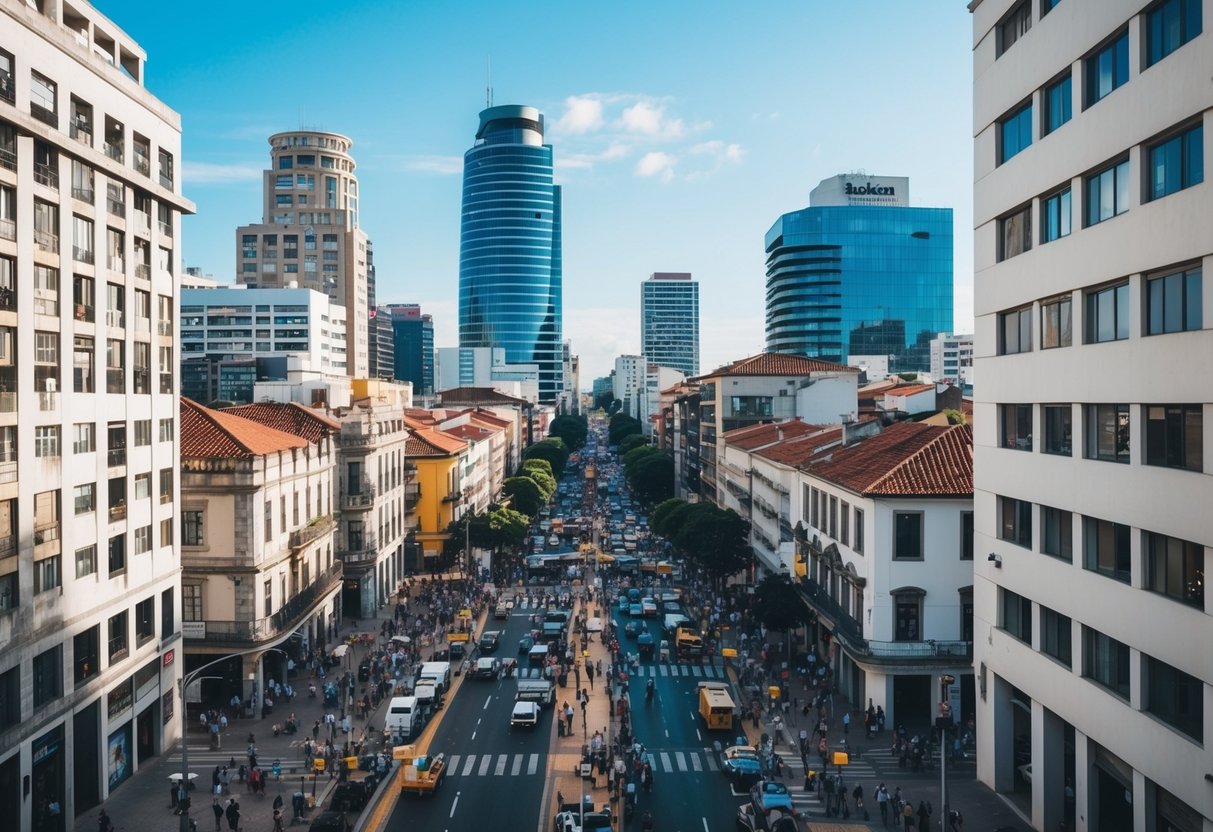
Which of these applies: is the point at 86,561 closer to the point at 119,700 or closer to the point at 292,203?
the point at 119,700

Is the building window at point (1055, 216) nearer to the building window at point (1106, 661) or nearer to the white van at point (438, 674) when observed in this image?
the building window at point (1106, 661)

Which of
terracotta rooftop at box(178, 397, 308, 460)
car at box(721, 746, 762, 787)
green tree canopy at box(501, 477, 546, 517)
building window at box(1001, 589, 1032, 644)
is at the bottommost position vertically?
car at box(721, 746, 762, 787)

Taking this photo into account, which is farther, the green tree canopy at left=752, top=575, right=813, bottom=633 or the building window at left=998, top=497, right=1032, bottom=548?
the green tree canopy at left=752, top=575, right=813, bottom=633

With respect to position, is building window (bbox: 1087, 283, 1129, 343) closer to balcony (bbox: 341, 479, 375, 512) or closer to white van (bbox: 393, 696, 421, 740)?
white van (bbox: 393, 696, 421, 740)

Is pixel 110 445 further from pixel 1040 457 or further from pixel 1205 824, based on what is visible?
pixel 1205 824

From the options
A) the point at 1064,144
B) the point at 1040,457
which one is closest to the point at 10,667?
the point at 1040,457

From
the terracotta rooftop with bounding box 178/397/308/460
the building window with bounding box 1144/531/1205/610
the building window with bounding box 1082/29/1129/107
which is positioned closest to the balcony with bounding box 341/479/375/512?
the terracotta rooftop with bounding box 178/397/308/460

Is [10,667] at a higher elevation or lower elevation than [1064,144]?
lower

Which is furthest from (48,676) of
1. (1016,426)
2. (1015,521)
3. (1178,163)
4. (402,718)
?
(1178,163)
